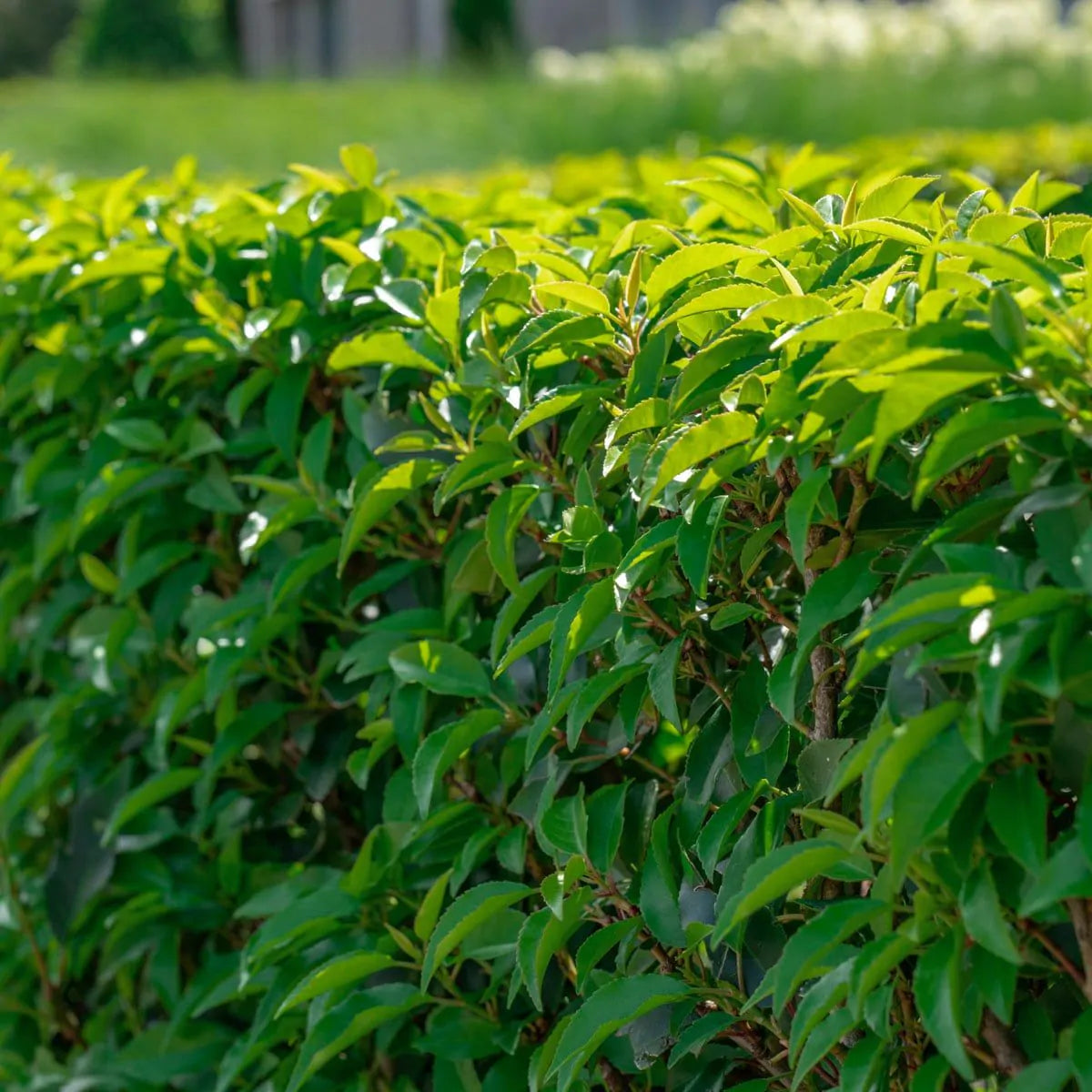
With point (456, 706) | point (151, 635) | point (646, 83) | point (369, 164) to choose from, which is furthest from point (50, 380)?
point (646, 83)

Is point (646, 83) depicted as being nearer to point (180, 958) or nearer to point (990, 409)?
point (180, 958)

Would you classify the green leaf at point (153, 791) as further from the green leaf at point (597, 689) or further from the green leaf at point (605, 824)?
the green leaf at point (597, 689)

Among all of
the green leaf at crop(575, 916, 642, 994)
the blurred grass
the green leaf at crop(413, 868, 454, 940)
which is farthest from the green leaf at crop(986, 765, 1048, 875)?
the blurred grass

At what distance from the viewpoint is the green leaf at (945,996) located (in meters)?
1.20

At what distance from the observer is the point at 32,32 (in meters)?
47.3

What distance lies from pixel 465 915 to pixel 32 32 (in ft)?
166

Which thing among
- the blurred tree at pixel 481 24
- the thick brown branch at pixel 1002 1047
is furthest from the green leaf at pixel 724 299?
the blurred tree at pixel 481 24

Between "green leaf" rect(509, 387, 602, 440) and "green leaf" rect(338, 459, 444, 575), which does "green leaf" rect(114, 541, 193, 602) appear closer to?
"green leaf" rect(338, 459, 444, 575)

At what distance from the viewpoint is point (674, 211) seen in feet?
8.02

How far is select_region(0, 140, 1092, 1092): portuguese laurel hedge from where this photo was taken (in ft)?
4.04

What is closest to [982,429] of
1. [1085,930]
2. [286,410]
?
[1085,930]

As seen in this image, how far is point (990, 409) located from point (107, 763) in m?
1.80

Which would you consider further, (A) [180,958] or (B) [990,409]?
(A) [180,958]

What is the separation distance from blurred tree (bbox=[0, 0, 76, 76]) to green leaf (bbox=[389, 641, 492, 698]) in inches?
1946
